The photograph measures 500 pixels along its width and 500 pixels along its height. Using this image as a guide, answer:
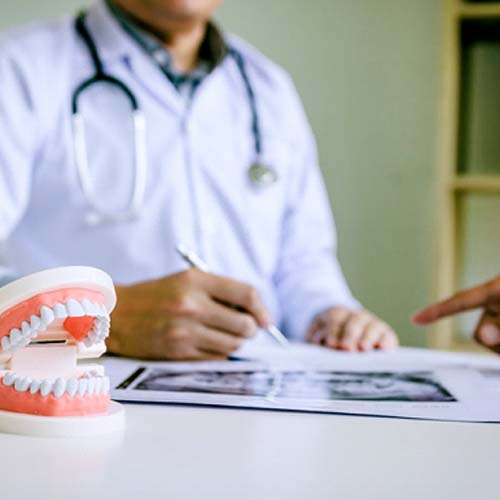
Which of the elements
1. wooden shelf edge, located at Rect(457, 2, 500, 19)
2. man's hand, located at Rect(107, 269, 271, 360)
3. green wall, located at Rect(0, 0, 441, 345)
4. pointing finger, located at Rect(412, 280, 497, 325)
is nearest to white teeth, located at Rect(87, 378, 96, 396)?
man's hand, located at Rect(107, 269, 271, 360)

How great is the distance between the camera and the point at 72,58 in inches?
58.5

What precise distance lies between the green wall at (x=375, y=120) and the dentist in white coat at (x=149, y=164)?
0.62 metres

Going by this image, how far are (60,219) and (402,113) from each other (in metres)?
1.11

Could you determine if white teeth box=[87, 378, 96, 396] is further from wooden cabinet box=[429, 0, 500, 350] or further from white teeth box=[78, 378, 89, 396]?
wooden cabinet box=[429, 0, 500, 350]

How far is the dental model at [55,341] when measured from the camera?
20.8 inches

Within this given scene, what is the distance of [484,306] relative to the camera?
1.01 metres

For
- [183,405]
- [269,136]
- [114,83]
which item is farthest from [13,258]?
[183,405]

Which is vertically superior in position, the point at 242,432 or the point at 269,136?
the point at 269,136

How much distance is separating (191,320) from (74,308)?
1.48ft

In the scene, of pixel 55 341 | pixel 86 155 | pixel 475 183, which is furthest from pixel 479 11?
pixel 55 341

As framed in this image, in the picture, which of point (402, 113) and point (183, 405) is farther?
Result: point (402, 113)

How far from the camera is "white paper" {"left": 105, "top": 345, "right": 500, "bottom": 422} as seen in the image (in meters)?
0.69

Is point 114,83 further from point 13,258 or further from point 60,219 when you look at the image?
point 13,258

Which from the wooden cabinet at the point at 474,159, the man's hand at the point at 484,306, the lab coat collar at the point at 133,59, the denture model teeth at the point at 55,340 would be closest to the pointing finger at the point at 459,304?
the man's hand at the point at 484,306
